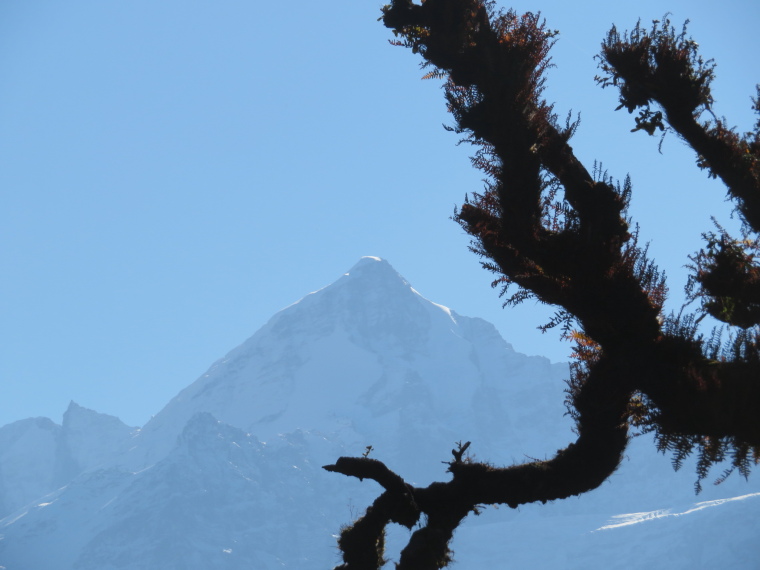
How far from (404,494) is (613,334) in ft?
6.27

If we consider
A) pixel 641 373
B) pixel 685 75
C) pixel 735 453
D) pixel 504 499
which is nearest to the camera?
pixel 735 453

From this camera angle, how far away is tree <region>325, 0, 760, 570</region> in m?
5.80

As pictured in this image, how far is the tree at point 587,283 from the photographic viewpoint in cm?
580

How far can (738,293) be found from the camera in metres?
6.60

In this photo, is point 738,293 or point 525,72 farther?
point 525,72

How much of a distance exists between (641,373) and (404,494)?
1914 millimetres

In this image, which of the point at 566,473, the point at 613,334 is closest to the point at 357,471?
the point at 566,473

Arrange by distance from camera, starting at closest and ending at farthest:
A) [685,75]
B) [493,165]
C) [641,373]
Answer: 1. [641,373]
2. [493,165]
3. [685,75]

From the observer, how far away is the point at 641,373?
598 centimetres

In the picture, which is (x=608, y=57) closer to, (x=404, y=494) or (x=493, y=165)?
(x=493, y=165)

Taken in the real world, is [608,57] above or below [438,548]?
above

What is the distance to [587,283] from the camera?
6180mm

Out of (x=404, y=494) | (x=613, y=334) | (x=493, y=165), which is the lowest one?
(x=404, y=494)

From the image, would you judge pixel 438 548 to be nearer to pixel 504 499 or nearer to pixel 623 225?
pixel 504 499
